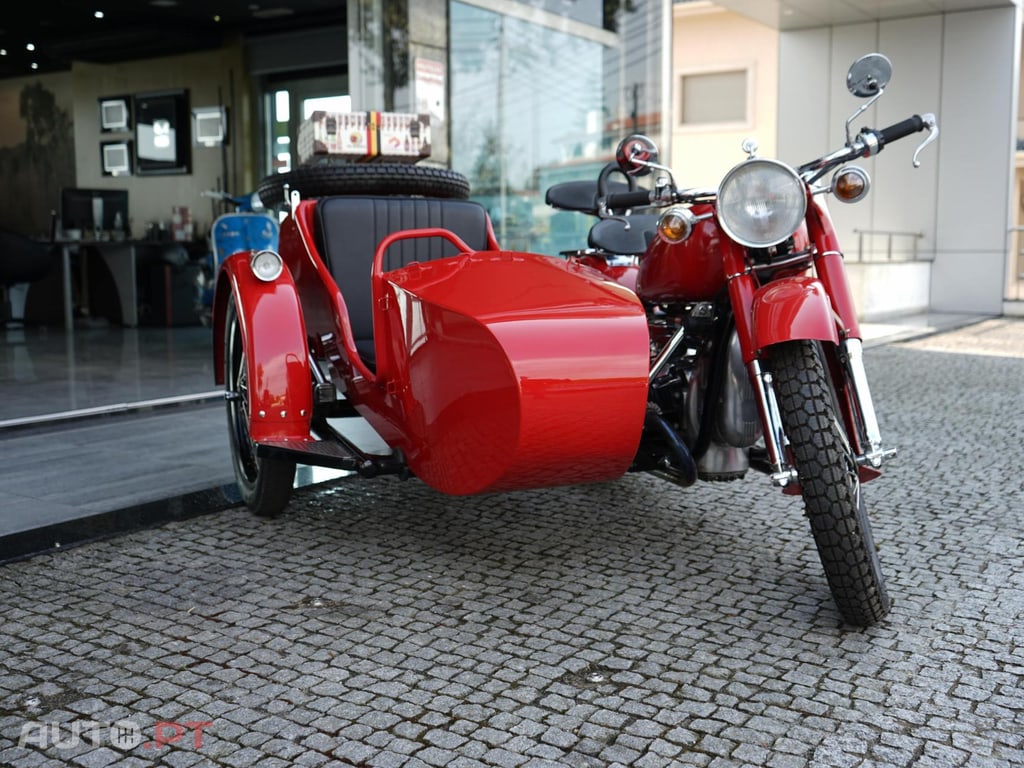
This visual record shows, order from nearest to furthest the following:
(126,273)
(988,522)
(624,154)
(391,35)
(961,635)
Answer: (961,635), (624,154), (988,522), (391,35), (126,273)

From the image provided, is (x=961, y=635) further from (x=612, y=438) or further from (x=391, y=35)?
(x=391, y=35)

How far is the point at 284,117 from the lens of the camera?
13.5m

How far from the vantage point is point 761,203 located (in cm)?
259

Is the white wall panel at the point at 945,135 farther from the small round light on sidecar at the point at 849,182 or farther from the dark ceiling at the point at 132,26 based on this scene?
the small round light on sidecar at the point at 849,182

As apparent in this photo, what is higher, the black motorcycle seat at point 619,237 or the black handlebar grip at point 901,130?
the black handlebar grip at point 901,130

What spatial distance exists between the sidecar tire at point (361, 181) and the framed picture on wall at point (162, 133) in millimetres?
10830

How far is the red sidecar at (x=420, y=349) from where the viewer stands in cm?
252

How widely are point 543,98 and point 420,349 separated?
22.5 ft

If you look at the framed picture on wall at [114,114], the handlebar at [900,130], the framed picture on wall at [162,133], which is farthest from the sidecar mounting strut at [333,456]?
the framed picture on wall at [114,114]

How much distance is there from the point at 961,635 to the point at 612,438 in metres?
0.97

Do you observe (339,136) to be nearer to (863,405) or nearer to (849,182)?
(849,182)

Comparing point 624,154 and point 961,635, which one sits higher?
point 624,154

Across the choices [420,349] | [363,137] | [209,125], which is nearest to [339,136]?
[363,137]

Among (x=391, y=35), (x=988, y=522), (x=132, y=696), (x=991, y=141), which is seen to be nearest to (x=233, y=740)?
(x=132, y=696)
